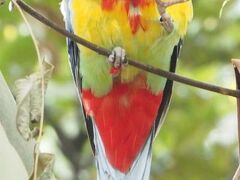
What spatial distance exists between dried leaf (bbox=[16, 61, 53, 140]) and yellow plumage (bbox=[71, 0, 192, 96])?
61 cm

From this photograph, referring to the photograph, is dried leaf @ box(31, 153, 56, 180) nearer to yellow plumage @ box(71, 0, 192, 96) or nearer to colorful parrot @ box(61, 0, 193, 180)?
colorful parrot @ box(61, 0, 193, 180)

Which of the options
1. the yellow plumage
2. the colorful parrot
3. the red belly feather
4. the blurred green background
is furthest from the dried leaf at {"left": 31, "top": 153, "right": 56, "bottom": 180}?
the blurred green background

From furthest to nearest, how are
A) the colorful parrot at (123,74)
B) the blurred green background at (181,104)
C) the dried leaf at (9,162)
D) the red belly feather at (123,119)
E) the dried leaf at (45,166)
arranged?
the blurred green background at (181,104), the red belly feather at (123,119), the colorful parrot at (123,74), the dried leaf at (9,162), the dried leaf at (45,166)

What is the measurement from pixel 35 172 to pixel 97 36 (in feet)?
2.61

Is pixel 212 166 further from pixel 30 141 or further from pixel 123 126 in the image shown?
pixel 30 141

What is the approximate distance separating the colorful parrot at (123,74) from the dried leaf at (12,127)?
16.3 inches

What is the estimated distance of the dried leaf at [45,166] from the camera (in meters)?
1.28

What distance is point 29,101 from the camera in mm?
1344

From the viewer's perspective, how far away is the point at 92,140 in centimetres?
243

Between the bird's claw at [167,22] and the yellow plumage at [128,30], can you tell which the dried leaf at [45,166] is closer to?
the bird's claw at [167,22]

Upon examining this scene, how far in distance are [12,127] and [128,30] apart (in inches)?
24.9

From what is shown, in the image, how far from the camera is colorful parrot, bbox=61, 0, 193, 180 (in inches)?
78.2

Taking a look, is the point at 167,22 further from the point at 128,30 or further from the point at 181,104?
the point at 181,104

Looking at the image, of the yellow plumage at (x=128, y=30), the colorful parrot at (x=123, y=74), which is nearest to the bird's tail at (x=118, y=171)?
the colorful parrot at (x=123, y=74)
